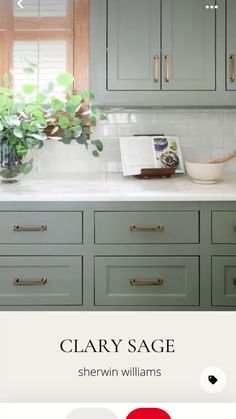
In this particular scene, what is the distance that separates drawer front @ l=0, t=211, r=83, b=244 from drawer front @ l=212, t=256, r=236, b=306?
0.70 metres

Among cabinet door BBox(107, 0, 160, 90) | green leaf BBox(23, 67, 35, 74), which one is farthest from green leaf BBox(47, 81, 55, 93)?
cabinet door BBox(107, 0, 160, 90)

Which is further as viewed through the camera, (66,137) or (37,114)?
(66,137)

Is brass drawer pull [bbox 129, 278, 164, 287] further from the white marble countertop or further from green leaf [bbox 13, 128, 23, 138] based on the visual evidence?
green leaf [bbox 13, 128, 23, 138]

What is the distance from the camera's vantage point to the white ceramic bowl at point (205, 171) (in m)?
3.13

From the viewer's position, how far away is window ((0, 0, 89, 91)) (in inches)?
133

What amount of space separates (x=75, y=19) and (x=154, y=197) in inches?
52.1

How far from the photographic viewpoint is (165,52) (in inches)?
123

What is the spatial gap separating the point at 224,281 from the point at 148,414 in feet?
7.59

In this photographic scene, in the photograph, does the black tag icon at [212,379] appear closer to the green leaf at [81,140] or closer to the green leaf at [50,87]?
the green leaf at [81,140]

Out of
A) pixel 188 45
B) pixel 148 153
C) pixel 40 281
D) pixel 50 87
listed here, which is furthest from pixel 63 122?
pixel 40 281

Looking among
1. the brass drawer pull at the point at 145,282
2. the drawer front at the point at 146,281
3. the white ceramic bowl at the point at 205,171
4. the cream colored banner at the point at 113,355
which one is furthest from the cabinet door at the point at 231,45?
the cream colored banner at the point at 113,355

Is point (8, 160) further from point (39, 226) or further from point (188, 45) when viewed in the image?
point (188, 45)

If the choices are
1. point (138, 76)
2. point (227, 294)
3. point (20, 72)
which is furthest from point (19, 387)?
point (20, 72)

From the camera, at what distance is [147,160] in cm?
337
